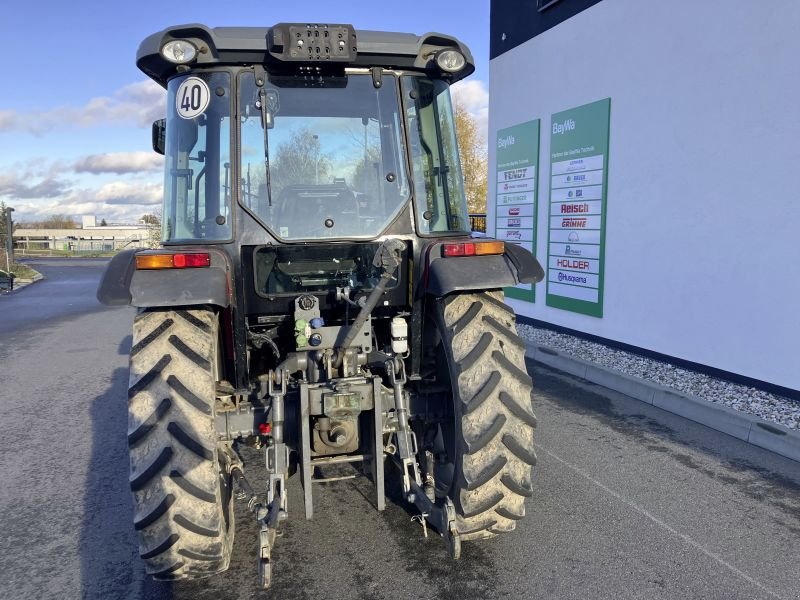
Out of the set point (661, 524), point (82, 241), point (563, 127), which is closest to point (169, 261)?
point (661, 524)

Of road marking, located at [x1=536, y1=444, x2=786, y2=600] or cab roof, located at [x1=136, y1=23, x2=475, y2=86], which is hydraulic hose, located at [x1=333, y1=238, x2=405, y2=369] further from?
road marking, located at [x1=536, y1=444, x2=786, y2=600]

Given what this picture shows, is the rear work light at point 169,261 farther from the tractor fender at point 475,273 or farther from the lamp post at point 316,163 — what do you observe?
the tractor fender at point 475,273

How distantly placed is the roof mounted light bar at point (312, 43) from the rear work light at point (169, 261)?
1.16 metres

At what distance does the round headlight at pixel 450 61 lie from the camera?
3607mm

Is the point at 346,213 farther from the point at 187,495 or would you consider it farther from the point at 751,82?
the point at 751,82

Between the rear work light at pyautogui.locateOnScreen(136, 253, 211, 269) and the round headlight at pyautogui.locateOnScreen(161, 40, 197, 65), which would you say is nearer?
the rear work light at pyautogui.locateOnScreen(136, 253, 211, 269)

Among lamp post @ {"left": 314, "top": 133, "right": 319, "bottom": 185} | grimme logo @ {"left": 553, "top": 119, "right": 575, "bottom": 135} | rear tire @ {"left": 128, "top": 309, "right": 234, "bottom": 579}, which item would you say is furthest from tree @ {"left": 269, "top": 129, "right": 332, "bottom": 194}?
Answer: grimme logo @ {"left": 553, "top": 119, "right": 575, "bottom": 135}

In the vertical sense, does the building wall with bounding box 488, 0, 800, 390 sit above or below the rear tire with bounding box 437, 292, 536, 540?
above

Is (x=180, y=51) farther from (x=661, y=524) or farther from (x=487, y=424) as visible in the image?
(x=661, y=524)

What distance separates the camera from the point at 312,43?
131 inches

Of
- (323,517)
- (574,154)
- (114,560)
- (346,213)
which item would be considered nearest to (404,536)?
(323,517)

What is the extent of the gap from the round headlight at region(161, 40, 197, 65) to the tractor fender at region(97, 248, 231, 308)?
1057 millimetres

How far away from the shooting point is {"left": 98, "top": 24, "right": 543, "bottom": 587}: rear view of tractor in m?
3.07

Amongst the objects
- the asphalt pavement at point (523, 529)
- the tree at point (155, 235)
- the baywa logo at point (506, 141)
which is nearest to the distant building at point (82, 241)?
the tree at point (155, 235)
